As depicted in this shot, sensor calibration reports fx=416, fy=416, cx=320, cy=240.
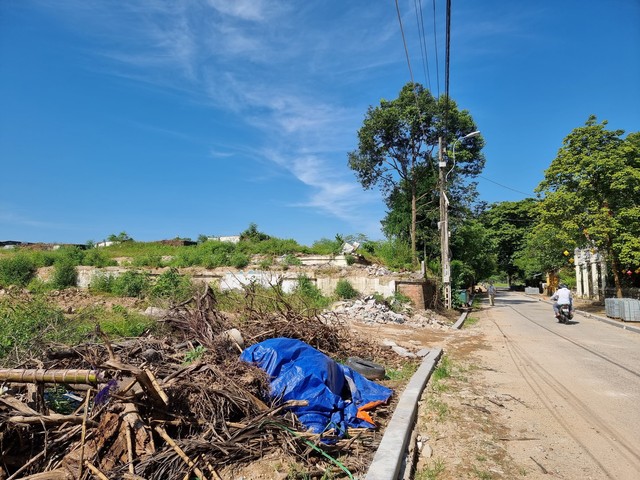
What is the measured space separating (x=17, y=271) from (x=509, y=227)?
59.3 meters

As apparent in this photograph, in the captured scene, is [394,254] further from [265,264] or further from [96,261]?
[96,261]

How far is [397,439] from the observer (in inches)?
166

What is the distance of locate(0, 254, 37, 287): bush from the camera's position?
22.6 meters

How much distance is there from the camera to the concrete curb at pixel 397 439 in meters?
3.54

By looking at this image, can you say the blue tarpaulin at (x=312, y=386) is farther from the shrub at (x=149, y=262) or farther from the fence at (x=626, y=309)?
the shrub at (x=149, y=262)

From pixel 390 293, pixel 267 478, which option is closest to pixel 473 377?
pixel 267 478

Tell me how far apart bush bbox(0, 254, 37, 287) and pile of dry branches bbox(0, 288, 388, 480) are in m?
22.1

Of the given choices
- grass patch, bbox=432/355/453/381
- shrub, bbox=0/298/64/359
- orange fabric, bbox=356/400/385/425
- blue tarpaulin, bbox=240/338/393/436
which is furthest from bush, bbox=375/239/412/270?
blue tarpaulin, bbox=240/338/393/436

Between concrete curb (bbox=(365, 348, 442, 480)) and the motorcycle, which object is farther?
the motorcycle

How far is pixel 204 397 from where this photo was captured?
418 cm

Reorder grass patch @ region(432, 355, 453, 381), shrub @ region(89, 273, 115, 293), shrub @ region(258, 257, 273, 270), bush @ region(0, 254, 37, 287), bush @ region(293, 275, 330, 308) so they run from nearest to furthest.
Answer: grass patch @ region(432, 355, 453, 381) < bush @ region(293, 275, 330, 308) < shrub @ region(89, 273, 115, 293) < bush @ region(0, 254, 37, 287) < shrub @ region(258, 257, 273, 270)

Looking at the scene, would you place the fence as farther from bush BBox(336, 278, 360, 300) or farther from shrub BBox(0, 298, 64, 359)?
shrub BBox(0, 298, 64, 359)

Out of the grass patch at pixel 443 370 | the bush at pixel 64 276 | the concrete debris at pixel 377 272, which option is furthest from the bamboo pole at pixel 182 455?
the bush at pixel 64 276

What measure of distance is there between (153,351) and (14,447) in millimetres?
1686
